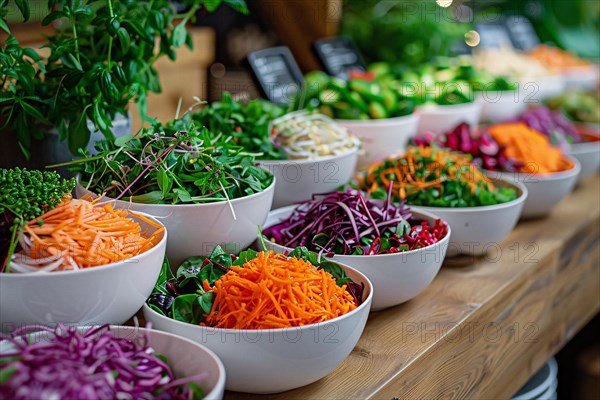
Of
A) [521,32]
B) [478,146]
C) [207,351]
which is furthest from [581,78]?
[207,351]

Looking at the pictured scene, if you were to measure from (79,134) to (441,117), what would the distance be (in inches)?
46.6

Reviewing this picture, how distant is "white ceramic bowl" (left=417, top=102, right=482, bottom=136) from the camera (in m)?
2.17

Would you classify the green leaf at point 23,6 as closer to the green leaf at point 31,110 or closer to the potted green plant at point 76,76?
the potted green plant at point 76,76

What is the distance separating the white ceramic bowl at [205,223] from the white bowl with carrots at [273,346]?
20 cm

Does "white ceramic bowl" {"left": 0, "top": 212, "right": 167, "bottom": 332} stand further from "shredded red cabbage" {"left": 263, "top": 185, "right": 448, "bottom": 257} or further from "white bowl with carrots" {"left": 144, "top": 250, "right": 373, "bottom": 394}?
"shredded red cabbage" {"left": 263, "top": 185, "right": 448, "bottom": 257}

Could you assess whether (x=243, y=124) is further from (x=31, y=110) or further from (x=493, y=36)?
(x=493, y=36)

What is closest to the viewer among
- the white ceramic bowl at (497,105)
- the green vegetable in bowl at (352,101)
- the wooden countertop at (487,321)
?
the wooden countertop at (487,321)

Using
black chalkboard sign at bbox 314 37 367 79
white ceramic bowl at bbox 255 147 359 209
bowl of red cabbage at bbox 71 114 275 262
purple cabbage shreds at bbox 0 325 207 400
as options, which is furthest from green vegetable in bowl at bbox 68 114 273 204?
black chalkboard sign at bbox 314 37 367 79

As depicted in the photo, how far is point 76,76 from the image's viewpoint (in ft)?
4.32

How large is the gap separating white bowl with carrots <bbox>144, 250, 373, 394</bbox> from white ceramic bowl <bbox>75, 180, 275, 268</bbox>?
20 centimetres

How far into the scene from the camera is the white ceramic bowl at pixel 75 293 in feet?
3.05

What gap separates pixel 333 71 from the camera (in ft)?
8.23

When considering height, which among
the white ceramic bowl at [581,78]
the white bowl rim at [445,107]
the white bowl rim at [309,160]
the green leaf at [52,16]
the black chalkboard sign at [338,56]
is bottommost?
the white ceramic bowl at [581,78]

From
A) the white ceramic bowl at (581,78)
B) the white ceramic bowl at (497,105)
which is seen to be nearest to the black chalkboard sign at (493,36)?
the white ceramic bowl at (581,78)
